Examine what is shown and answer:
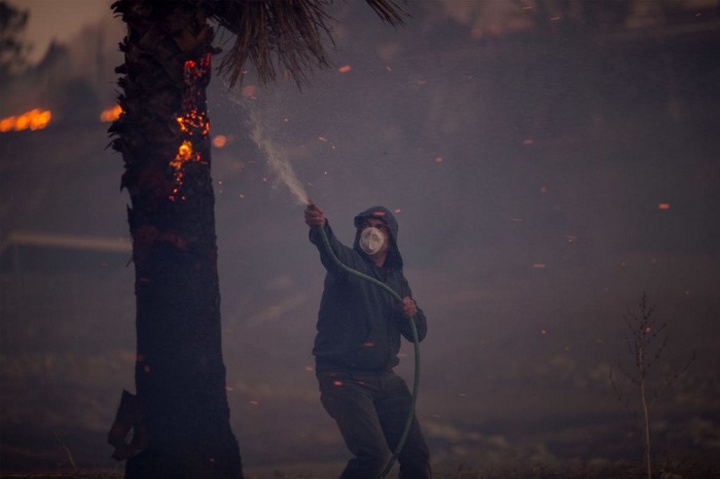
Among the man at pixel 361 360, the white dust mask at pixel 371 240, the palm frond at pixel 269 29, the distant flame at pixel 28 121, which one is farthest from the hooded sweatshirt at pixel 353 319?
the distant flame at pixel 28 121

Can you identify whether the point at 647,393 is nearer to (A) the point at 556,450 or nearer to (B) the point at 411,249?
(A) the point at 556,450

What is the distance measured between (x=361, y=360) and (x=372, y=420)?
40cm

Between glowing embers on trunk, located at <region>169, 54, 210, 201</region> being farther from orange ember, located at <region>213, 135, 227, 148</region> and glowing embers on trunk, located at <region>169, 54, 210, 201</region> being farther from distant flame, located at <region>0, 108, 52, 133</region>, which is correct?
→ distant flame, located at <region>0, 108, 52, 133</region>

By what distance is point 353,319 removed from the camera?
4.68m

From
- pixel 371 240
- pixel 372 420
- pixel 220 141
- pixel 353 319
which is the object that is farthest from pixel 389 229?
pixel 220 141

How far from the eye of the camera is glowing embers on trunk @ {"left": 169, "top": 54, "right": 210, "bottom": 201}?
4070 millimetres

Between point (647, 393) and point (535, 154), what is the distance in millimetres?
8163

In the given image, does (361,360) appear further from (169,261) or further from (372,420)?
(169,261)

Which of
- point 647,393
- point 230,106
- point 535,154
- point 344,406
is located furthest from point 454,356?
point 344,406

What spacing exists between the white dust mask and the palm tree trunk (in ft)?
4.54

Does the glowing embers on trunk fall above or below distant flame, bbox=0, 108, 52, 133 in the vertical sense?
below

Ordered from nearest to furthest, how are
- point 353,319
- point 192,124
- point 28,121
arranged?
1. point 192,124
2. point 353,319
3. point 28,121

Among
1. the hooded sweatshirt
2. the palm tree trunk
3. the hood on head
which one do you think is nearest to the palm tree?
the palm tree trunk

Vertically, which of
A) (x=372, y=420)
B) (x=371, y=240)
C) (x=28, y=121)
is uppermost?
(x=28, y=121)
